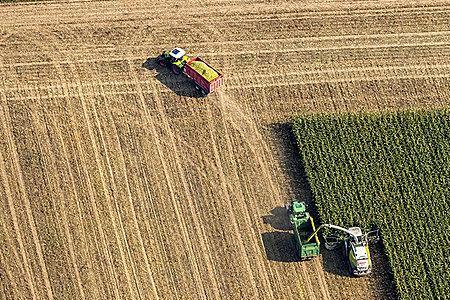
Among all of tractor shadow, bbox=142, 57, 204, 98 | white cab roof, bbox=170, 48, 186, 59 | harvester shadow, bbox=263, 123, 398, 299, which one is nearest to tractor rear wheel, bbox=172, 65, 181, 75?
tractor shadow, bbox=142, 57, 204, 98

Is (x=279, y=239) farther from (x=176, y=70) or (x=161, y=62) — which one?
(x=161, y=62)

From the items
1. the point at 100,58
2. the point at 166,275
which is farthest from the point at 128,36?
the point at 166,275

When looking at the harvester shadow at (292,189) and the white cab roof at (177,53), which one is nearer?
the harvester shadow at (292,189)

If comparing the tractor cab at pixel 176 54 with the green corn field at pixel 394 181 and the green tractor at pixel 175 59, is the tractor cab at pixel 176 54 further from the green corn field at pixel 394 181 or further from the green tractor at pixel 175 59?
the green corn field at pixel 394 181

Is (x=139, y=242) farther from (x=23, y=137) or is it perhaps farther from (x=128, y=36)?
(x=128, y=36)

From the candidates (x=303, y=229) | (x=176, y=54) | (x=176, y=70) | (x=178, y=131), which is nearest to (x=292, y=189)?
(x=303, y=229)

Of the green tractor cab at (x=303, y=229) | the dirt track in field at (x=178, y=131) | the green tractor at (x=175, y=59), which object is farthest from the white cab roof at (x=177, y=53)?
the green tractor cab at (x=303, y=229)

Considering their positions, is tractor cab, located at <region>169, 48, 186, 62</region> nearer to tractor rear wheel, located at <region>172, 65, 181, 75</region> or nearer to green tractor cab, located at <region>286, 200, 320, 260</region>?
tractor rear wheel, located at <region>172, 65, 181, 75</region>
